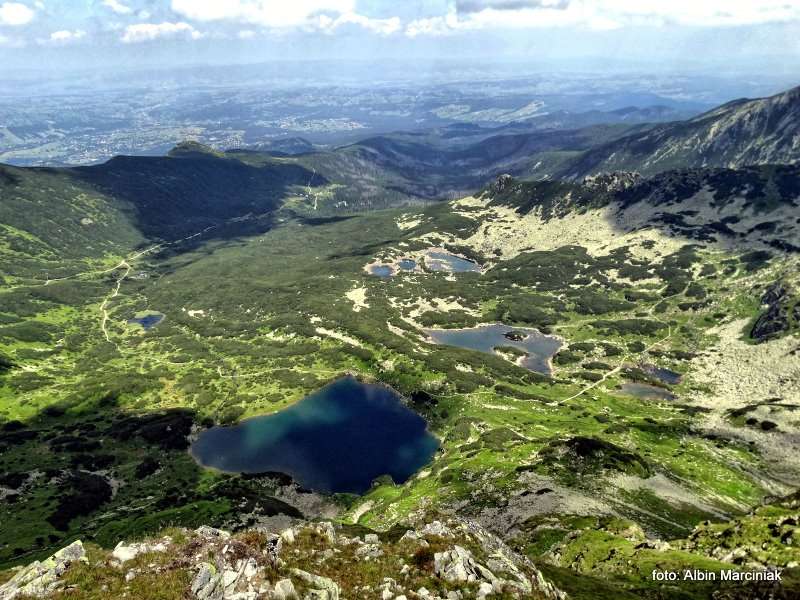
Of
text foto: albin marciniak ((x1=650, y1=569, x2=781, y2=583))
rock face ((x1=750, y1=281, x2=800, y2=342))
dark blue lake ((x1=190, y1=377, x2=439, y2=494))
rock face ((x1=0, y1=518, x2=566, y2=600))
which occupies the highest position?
rock face ((x1=0, y1=518, x2=566, y2=600))

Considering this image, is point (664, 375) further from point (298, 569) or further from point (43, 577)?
point (43, 577)

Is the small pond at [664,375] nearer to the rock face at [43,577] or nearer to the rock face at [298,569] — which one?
the rock face at [298,569]

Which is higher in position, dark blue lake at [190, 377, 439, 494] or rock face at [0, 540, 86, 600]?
rock face at [0, 540, 86, 600]

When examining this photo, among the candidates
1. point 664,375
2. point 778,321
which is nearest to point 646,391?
point 664,375

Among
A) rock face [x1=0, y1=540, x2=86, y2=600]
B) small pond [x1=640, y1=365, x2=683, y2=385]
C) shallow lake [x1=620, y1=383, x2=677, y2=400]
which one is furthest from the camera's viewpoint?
small pond [x1=640, y1=365, x2=683, y2=385]

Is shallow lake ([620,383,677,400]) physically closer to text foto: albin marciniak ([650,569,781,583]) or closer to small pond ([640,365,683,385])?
small pond ([640,365,683,385])

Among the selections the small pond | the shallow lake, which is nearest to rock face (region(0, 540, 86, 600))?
the shallow lake

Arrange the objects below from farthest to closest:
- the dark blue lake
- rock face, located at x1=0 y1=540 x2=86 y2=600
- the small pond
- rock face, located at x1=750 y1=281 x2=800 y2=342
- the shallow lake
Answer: rock face, located at x1=750 y1=281 x2=800 y2=342, the small pond, the shallow lake, the dark blue lake, rock face, located at x1=0 y1=540 x2=86 y2=600

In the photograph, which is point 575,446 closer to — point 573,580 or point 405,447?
point 405,447
